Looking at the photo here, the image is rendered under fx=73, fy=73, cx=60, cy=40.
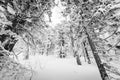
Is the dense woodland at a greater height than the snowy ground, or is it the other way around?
the dense woodland

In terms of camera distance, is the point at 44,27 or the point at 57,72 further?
the point at 57,72

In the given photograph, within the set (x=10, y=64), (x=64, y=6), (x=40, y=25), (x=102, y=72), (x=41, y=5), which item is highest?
(x=64, y=6)

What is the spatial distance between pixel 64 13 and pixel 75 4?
1272 mm

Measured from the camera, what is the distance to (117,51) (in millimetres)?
4086

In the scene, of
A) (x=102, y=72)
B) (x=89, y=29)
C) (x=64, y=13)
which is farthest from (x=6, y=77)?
(x=64, y=13)

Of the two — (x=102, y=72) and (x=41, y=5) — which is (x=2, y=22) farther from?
(x=102, y=72)

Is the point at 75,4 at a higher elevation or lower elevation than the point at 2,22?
higher

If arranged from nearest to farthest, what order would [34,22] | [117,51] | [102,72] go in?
[34,22] < [102,72] < [117,51]

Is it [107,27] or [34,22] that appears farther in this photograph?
[107,27]

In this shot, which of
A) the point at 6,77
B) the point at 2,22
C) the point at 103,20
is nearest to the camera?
the point at 2,22

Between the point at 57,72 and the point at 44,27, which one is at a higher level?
the point at 44,27

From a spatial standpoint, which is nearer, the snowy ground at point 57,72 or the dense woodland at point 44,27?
the dense woodland at point 44,27

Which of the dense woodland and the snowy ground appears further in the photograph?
the snowy ground

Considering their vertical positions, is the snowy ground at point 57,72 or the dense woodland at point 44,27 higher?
the dense woodland at point 44,27
